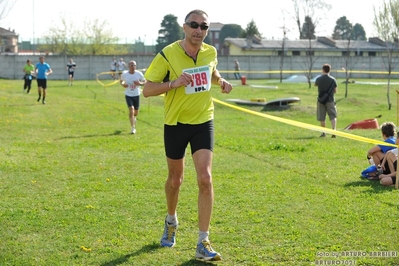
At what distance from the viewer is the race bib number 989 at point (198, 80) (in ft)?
19.2

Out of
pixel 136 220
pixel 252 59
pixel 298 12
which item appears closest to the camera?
pixel 136 220

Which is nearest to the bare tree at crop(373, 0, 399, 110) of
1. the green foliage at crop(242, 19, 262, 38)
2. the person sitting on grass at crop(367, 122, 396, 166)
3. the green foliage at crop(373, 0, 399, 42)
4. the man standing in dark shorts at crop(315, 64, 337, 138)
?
the green foliage at crop(373, 0, 399, 42)

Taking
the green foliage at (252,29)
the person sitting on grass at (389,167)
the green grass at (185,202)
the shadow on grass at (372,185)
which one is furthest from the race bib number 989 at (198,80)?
the green foliage at (252,29)

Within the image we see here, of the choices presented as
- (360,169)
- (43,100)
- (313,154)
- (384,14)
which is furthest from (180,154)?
(384,14)

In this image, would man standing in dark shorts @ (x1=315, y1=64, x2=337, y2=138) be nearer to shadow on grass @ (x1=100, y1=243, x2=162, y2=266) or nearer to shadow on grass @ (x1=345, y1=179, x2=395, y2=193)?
shadow on grass @ (x1=345, y1=179, x2=395, y2=193)

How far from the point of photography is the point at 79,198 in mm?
8547

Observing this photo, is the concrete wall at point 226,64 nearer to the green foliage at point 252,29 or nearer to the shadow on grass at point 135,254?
the green foliage at point 252,29

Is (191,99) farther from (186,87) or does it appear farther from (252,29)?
(252,29)

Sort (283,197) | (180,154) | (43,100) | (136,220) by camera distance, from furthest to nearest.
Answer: (43,100), (283,197), (136,220), (180,154)

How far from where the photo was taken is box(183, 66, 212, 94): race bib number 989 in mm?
5855

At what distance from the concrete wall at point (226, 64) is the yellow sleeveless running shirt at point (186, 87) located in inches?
1818

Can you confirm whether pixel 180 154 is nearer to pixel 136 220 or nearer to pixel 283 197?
pixel 136 220

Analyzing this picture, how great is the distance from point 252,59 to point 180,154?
5368 cm

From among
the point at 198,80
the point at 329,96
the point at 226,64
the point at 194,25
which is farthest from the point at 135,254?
the point at 226,64
